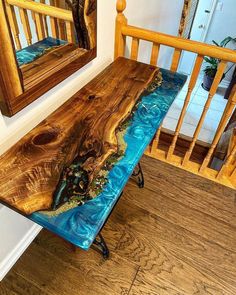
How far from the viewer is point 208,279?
1272 millimetres

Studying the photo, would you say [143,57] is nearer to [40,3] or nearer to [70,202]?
[40,3]

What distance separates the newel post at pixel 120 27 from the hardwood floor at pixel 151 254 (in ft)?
3.08

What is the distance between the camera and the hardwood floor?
1.23m

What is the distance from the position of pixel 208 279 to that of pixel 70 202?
1.02 metres

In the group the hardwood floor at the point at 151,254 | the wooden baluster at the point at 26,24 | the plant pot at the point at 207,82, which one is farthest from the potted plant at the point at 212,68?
the wooden baluster at the point at 26,24

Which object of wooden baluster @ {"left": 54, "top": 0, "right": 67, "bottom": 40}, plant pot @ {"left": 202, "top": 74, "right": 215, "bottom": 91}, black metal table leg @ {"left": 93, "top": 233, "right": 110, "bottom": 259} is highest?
wooden baluster @ {"left": 54, "top": 0, "right": 67, "bottom": 40}

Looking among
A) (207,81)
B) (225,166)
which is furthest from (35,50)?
(207,81)

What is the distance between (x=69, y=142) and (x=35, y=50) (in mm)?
393

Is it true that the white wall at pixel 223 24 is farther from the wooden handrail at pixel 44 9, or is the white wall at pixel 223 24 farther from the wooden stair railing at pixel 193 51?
the wooden handrail at pixel 44 9

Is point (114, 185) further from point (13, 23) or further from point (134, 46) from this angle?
point (134, 46)

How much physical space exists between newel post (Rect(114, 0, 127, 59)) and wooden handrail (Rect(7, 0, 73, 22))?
1.34 feet

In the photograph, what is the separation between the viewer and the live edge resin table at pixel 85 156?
0.69 metres

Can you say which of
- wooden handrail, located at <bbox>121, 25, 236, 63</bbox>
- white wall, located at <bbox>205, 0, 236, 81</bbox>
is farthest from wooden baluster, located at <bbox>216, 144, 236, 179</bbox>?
white wall, located at <bbox>205, 0, 236, 81</bbox>

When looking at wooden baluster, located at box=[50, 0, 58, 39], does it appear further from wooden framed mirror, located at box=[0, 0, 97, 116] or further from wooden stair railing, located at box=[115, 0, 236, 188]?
wooden stair railing, located at box=[115, 0, 236, 188]
